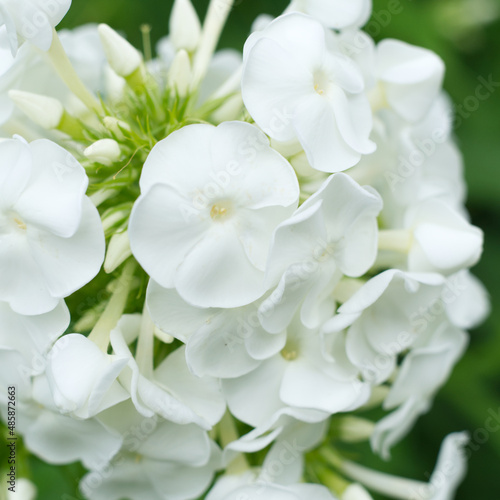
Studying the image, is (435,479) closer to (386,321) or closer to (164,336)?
(386,321)

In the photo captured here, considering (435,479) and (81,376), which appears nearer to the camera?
(81,376)

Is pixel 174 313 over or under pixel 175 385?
over

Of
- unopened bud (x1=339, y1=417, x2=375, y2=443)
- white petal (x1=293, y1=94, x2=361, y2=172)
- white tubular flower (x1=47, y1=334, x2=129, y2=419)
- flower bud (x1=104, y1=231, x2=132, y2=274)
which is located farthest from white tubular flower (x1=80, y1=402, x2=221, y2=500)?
white petal (x1=293, y1=94, x2=361, y2=172)

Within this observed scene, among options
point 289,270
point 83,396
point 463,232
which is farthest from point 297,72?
point 83,396

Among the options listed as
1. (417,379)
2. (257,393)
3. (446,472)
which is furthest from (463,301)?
(257,393)

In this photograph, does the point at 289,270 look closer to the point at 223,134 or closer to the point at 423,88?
the point at 223,134

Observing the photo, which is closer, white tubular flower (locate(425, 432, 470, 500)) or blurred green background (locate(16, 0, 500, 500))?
white tubular flower (locate(425, 432, 470, 500))

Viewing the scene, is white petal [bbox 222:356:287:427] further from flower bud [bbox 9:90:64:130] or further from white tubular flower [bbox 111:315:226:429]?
flower bud [bbox 9:90:64:130]
